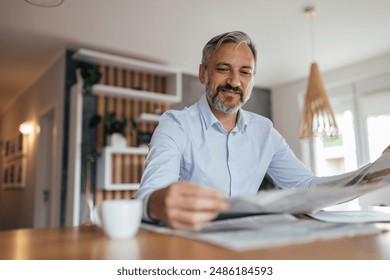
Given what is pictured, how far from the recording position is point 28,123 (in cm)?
96

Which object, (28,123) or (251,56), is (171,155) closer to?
(251,56)

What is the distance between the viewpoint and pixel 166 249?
33 cm

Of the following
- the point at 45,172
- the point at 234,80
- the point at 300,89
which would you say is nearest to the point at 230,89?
the point at 234,80

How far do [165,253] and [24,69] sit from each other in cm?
80

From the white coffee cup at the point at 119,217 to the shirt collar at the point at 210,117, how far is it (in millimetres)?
391

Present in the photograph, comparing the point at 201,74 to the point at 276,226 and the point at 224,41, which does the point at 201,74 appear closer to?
the point at 224,41

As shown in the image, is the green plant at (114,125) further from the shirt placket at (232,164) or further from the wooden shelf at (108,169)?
the shirt placket at (232,164)

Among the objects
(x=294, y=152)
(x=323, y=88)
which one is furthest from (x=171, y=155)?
(x=323, y=88)

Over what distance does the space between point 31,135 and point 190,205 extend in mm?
748

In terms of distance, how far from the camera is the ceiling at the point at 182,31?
845 millimetres

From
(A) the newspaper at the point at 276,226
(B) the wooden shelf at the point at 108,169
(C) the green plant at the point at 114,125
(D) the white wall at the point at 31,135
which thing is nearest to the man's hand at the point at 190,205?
(A) the newspaper at the point at 276,226

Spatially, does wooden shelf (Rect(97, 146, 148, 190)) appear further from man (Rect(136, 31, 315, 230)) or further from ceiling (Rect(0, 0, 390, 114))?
man (Rect(136, 31, 315, 230))

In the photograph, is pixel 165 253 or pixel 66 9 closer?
pixel 165 253
